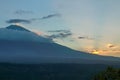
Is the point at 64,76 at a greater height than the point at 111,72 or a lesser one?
greater

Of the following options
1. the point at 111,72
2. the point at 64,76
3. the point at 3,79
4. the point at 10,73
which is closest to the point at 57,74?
the point at 64,76

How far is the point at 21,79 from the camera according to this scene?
112 metres

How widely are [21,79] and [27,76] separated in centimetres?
1227

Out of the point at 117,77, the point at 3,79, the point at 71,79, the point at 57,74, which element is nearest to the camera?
the point at 117,77

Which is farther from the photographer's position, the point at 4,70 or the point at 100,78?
the point at 4,70

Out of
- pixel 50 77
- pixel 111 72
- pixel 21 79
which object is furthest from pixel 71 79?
pixel 111 72

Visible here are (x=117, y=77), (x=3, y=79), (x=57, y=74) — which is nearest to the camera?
(x=117, y=77)

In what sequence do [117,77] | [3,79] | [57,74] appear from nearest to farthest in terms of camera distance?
[117,77] → [3,79] → [57,74]

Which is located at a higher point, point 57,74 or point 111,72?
point 57,74

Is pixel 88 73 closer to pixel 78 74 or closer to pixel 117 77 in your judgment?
pixel 78 74

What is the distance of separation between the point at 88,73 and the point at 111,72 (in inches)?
3823

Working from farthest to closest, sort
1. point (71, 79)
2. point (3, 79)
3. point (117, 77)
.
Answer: point (71, 79) → point (3, 79) → point (117, 77)

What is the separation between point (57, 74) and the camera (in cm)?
12669

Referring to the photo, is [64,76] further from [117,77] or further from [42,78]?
[117,77]
